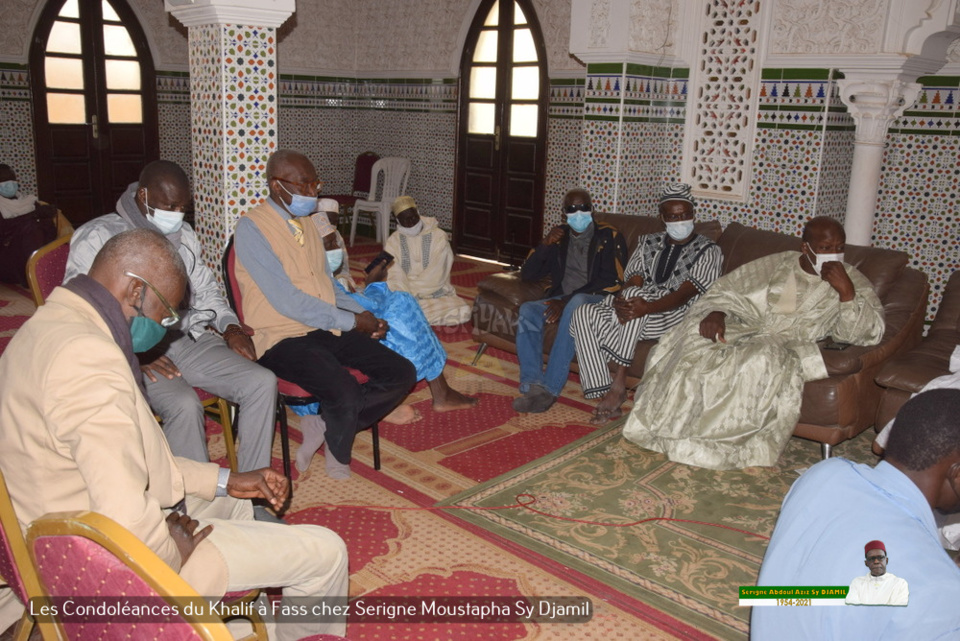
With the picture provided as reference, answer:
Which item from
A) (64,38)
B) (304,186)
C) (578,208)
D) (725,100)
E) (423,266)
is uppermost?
(64,38)

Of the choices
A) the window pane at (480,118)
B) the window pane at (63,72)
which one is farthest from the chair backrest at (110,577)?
the window pane at (63,72)

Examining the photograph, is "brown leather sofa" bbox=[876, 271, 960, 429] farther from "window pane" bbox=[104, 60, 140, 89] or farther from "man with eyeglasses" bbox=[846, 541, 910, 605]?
"window pane" bbox=[104, 60, 140, 89]

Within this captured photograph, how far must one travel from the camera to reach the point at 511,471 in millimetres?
3980

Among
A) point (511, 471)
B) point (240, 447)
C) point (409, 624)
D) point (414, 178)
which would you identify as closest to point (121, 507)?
point (409, 624)

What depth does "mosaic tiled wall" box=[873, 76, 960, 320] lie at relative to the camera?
5.94 meters

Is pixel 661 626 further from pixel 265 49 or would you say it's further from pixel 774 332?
pixel 265 49

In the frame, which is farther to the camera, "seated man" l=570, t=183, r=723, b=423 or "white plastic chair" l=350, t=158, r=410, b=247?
"white plastic chair" l=350, t=158, r=410, b=247

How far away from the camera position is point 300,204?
379 cm

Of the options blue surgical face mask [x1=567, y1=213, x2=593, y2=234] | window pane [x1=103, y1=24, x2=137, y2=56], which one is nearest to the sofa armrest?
blue surgical face mask [x1=567, y1=213, x2=593, y2=234]

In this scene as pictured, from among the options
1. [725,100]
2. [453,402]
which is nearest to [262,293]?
[453,402]

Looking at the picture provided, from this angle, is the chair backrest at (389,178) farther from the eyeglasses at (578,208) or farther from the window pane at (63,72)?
the eyeglasses at (578,208)

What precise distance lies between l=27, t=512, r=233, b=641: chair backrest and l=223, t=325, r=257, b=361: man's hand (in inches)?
86.1

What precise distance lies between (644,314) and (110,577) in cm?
370

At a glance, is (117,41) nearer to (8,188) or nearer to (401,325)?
(8,188)
